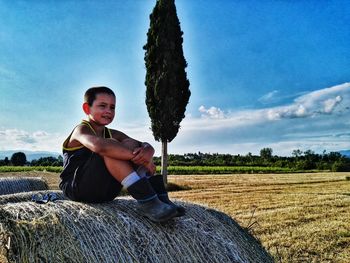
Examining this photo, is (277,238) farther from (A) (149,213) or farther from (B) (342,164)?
(B) (342,164)

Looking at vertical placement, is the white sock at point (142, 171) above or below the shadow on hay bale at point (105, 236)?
above

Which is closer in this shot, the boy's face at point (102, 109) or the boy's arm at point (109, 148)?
the boy's arm at point (109, 148)

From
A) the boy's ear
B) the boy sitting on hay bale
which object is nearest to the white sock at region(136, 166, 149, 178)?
the boy sitting on hay bale

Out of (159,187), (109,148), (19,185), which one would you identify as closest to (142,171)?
(159,187)

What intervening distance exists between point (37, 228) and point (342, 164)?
41625 millimetres

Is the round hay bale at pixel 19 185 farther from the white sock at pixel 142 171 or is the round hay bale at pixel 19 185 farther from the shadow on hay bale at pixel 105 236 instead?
the white sock at pixel 142 171

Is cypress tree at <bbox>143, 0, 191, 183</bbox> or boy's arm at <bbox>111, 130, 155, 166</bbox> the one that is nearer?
boy's arm at <bbox>111, 130, 155, 166</bbox>

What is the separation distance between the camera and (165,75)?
56.2 ft

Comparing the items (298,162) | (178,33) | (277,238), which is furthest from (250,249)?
(298,162)

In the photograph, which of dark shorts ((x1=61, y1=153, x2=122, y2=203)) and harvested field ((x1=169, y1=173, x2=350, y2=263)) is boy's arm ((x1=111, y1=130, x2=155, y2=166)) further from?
harvested field ((x1=169, y1=173, x2=350, y2=263))

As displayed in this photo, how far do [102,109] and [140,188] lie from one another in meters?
0.70

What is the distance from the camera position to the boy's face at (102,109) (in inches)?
133

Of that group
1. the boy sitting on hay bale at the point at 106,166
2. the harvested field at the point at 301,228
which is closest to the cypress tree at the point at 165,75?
the harvested field at the point at 301,228

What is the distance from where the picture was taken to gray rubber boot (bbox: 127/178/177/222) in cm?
310
